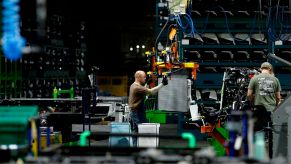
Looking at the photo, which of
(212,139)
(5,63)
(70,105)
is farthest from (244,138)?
(5,63)

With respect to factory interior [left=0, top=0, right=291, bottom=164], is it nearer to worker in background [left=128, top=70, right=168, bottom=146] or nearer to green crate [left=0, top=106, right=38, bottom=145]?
green crate [left=0, top=106, right=38, bottom=145]

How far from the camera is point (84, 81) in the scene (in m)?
21.8

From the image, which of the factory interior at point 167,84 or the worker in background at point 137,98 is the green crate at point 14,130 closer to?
the factory interior at point 167,84

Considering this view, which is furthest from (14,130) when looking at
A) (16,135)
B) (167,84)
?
(167,84)

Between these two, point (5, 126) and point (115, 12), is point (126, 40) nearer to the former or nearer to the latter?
point (115, 12)

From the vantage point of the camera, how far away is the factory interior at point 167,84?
4594 millimetres

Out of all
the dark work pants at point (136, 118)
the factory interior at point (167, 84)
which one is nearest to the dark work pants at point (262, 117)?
the factory interior at point (167, 84)

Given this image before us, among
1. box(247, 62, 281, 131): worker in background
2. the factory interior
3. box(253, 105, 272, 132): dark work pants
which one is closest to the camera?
the factory interior

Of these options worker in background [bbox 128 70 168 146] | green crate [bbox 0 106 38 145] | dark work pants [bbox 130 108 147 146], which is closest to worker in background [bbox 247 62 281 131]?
worker in background [bbox 128 70 168 146]

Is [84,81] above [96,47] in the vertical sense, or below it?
below

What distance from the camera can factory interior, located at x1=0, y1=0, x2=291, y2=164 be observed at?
459 centimetres

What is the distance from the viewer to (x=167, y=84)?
35.1ft

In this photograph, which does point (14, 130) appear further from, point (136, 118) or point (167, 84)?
point (167, 84)

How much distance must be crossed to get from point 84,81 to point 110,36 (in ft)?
24.5
